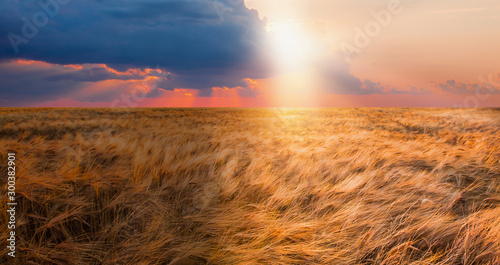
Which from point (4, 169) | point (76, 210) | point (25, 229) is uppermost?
point (4, 169)

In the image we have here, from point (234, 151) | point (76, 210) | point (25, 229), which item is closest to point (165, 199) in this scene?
point (76, 210)

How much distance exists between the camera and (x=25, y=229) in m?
1.72

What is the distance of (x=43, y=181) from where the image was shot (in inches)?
80.7

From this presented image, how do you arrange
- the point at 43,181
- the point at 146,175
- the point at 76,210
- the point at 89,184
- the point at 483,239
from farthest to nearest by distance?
the point at 146,175
the point at 89,184
the point at 43,181
the point at 76,210
the point at 483,239

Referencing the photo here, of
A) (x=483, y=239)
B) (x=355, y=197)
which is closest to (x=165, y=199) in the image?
(x=355, y=197)

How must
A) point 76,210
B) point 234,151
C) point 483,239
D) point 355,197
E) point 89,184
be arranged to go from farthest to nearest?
point 234,151 → point 355,197 → point 89,184 → point 76,210 → point 483,239

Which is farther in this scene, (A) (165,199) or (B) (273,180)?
(B) (273,180)

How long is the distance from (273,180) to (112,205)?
1652 mm

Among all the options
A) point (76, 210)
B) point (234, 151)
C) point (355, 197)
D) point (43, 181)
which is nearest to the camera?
point (76, 210)

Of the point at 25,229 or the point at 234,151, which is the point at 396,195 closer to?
the point at 234,151

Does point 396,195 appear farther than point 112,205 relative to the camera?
Yes

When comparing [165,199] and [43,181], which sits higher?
[43,181]

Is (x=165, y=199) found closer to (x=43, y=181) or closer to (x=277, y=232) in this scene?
(x=43, y=181)

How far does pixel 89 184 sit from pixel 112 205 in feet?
1.55
